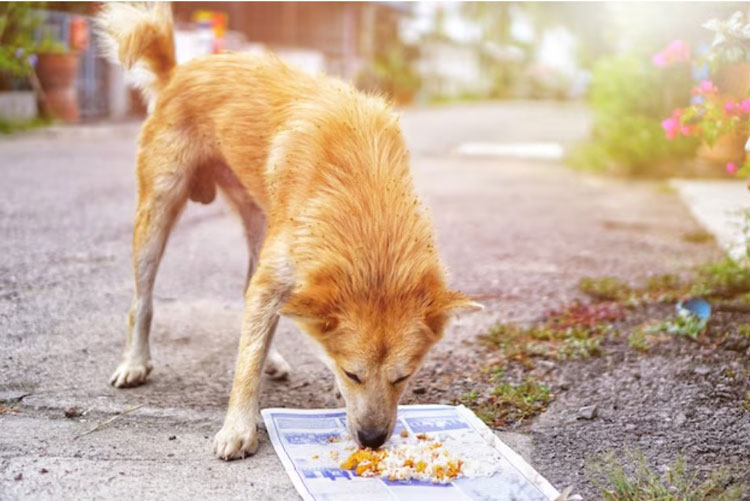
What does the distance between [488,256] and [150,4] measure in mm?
3466

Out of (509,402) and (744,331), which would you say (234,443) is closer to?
(509,402)

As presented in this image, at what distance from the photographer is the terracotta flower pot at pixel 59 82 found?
14141mm

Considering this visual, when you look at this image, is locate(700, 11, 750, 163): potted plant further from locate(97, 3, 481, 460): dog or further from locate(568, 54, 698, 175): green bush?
locate(568, 54, 698, 175): green bush

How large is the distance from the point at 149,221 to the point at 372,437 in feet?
5.36

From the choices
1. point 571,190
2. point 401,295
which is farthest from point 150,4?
point 571,190

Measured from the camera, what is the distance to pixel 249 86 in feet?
12.9

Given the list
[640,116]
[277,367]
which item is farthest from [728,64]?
[640,116]

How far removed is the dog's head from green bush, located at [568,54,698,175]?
350 inches

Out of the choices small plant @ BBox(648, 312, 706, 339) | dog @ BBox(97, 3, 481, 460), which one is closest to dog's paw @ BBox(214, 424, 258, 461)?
dog @ BBox(97, 3, 481, 460)

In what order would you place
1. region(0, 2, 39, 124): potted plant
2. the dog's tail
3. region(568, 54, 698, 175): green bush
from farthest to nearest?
region(0, 2, 39, 124): potted plant < region(568, 54, 698, 175): green bush < the dog's tail

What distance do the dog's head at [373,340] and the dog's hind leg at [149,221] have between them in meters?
1.23

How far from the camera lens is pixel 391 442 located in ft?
10.6

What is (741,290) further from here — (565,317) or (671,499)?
(671,499)

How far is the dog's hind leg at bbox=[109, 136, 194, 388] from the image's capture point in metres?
3.89
